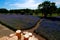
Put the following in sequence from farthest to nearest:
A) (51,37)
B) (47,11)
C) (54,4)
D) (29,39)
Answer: (54,4), (47,11), (51,37), (29,39)

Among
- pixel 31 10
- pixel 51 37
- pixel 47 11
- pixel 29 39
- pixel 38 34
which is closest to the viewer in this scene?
pixel 29 39

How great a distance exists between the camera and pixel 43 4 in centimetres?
4712

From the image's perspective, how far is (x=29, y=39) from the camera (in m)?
2.16

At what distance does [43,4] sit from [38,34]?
32126 millimetres

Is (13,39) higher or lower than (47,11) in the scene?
higher

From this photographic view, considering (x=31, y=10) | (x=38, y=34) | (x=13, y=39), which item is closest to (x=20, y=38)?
(x=13, y=39)

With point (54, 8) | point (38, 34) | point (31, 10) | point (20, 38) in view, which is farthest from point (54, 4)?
point (20, 38)

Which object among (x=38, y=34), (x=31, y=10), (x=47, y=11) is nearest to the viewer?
(x=38, y=34)

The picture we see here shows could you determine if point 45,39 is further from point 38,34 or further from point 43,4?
point 43,4

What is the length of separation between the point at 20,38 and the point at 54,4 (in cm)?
4655

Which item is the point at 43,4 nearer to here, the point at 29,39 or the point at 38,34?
the point at 38,34

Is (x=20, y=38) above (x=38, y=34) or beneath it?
above

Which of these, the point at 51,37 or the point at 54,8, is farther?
the point at 54,8

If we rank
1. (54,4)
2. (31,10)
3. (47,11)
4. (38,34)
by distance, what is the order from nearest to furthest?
(38,34), (47,11), (54,4), (31,10)
